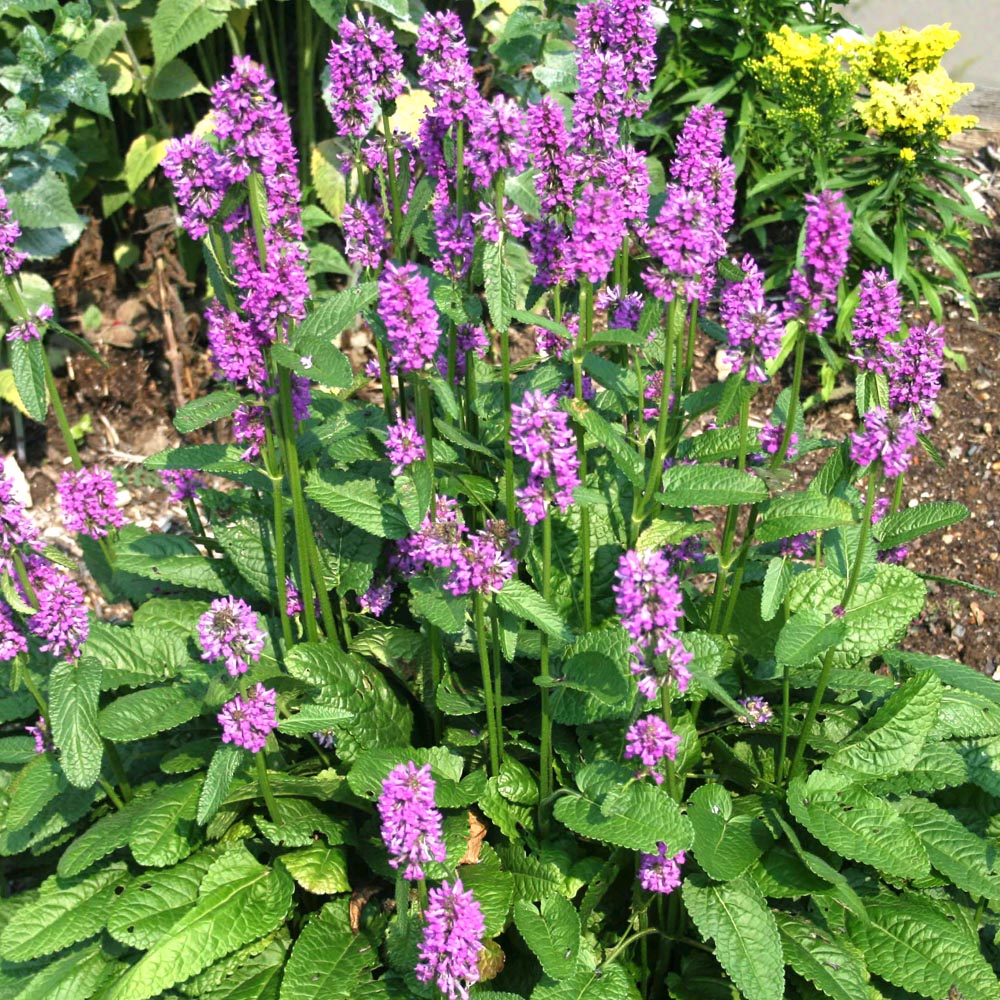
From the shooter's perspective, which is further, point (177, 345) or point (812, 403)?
point (177, 345)

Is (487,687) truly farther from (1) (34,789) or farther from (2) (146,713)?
(1) (34,789)

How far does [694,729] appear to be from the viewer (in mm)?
3648

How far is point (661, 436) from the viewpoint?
339 cm

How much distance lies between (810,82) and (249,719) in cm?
426

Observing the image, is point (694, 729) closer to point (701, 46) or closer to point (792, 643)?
point (792, 643)

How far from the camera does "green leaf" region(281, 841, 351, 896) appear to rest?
11.6 ft

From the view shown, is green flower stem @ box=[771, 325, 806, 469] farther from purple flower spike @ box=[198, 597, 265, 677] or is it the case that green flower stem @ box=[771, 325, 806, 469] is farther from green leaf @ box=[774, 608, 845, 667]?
purple flower spike @ box=[198, 597, 265, 677]

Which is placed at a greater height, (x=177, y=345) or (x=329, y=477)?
(x=329, y=477)

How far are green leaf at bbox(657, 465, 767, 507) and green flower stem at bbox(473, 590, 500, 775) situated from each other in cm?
61

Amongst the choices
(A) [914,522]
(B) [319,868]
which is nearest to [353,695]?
(B) [319,868]

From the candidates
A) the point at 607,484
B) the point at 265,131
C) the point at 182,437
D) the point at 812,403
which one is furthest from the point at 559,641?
the point at 182,437

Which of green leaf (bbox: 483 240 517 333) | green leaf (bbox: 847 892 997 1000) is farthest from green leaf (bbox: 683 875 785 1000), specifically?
green leaf (bbox: 483 240 517 333)

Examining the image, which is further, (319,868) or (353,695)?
(353,695)

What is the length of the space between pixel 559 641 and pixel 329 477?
923 millimetres
